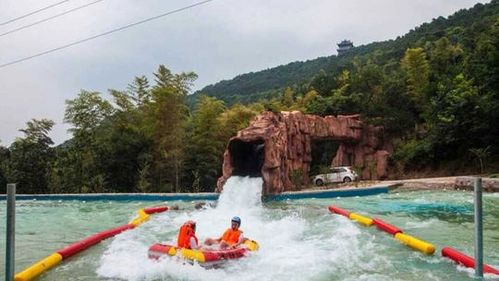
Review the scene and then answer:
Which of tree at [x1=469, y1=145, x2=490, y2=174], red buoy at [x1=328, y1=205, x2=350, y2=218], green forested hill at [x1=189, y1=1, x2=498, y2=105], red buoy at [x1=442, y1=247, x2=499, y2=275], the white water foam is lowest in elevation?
the white water foam

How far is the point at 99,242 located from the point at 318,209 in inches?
265

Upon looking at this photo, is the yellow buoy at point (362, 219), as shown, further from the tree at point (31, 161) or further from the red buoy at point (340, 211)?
the tree at point (31, 161)

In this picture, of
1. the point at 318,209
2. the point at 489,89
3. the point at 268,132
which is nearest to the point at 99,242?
the point at 318,209

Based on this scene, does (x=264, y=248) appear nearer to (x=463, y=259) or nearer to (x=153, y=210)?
(x=463, y=259)

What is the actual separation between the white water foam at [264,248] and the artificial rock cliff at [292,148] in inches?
90.3

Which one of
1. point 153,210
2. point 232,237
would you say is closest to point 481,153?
point 153,210

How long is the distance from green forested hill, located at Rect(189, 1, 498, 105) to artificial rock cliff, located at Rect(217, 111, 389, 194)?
11.1 m

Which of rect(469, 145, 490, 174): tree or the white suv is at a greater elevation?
rect(469, 145, 490, 174): tree

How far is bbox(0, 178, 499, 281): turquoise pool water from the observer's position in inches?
278

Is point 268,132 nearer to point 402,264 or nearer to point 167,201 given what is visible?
point 167,201

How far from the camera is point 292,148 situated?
20.5 metres

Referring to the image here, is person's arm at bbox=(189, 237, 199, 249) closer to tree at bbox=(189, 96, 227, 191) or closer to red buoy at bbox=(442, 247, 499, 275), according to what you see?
red buoy at bbox=(442, 247, 499, 275)

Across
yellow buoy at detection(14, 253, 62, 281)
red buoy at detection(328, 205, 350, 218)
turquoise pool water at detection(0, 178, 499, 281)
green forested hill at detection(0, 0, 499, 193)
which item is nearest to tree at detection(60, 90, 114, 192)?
green forested hill at detection(0, 0, 499, 193)

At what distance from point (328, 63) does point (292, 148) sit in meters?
40.3
